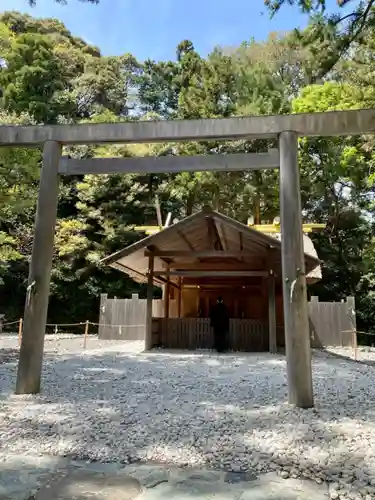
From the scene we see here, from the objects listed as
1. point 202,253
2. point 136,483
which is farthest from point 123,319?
point 136,483

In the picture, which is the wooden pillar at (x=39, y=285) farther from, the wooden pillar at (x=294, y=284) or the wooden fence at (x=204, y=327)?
the wooden fence at (x=204, y=327)

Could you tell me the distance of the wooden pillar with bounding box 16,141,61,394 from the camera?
472cm

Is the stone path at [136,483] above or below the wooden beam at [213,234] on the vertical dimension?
below

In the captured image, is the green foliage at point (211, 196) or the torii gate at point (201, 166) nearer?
the torii gate at point (201, 166)

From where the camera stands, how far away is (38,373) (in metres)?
4.80

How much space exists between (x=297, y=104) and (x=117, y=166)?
47.3ft

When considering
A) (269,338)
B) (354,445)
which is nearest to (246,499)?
(354,445)

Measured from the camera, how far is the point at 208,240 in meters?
12.8

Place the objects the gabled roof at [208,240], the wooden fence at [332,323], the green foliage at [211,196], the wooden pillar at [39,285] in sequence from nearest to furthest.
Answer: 1. the wooden pillar at [39,285]
2. the gabled roof at [208,240]
3. the wooden fence at [332,323]
4. the green foliage at [211,196]

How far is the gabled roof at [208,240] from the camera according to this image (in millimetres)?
9867

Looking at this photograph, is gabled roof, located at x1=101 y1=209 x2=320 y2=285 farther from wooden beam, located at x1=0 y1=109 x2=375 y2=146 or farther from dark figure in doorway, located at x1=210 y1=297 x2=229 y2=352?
wooden beam, located at x1=0 y1=109 x2=375 y2=146

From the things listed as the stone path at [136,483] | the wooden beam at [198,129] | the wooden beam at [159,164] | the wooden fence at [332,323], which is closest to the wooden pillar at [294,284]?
the wooden beam at [198,129]

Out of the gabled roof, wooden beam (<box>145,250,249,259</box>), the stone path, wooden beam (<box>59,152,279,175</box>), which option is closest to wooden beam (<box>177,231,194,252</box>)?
the gabled roof

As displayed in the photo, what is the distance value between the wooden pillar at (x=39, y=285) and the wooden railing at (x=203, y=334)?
6757 millimetres
